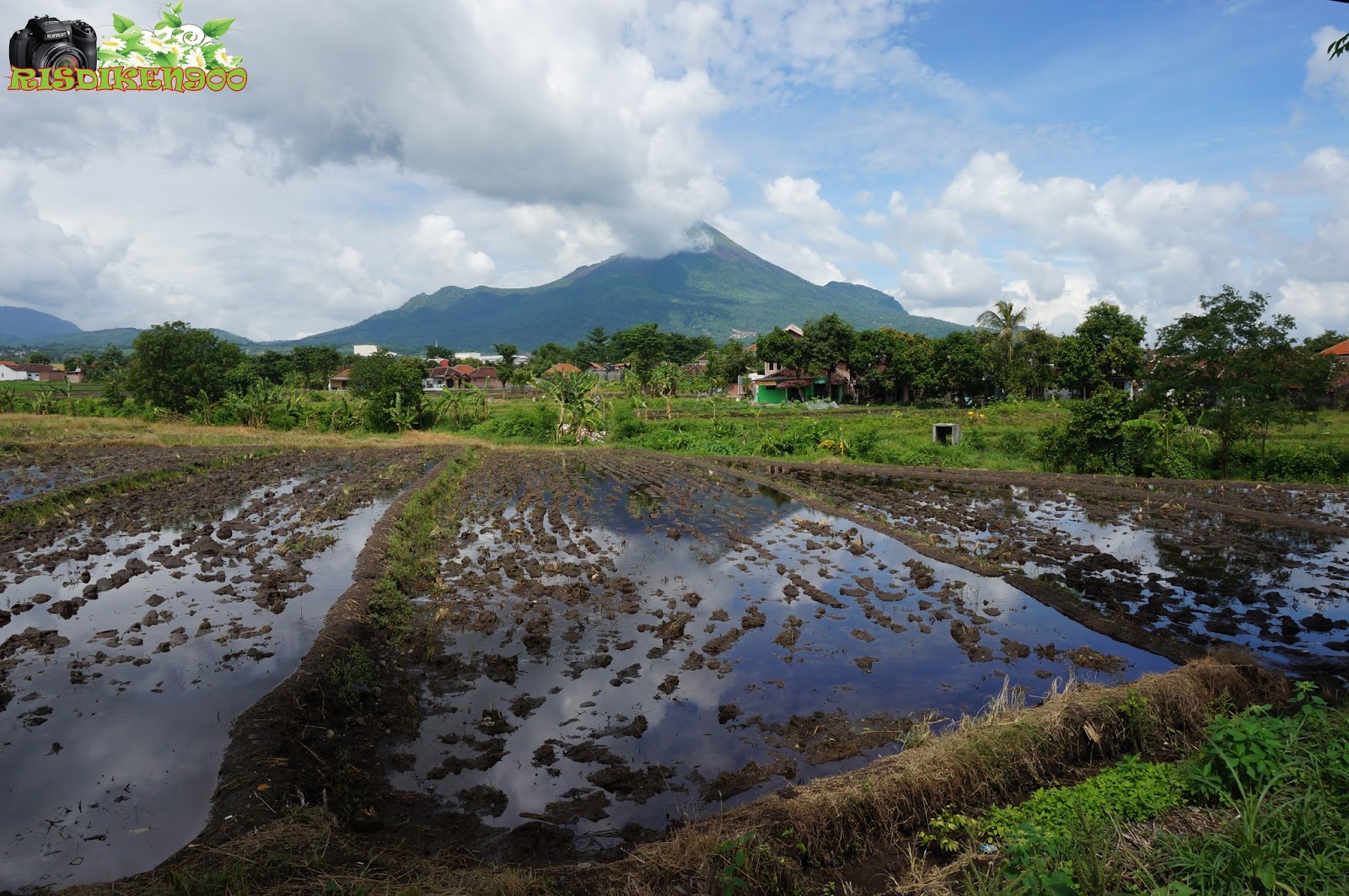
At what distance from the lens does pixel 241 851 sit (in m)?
4.43

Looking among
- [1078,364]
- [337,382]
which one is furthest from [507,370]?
[1078,364]

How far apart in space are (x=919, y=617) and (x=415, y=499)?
12.9m

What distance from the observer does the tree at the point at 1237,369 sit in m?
19.0

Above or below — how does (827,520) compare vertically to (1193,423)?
below

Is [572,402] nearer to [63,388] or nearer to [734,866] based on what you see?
[734,866]

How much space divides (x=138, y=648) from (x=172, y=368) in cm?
3763

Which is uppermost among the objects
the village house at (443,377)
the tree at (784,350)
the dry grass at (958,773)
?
the tree at (784,350)

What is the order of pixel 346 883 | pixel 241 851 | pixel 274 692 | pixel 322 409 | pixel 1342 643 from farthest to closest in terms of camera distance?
pixel 322 409 → pixel 1342 643 → pixel 274 692 → pixel 241 851 → pixel 346 883

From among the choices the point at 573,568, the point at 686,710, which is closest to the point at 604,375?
the point at 573,568

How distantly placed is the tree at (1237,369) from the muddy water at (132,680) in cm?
2306

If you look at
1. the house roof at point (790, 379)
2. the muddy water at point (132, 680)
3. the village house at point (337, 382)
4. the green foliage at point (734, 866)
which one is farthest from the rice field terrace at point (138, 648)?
the village house at point (337, 382)

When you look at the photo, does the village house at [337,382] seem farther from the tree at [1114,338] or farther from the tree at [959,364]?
the tree at [1114,338]

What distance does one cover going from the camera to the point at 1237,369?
64.1 ft

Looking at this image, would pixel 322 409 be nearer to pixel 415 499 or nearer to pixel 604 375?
pixel 415 499
